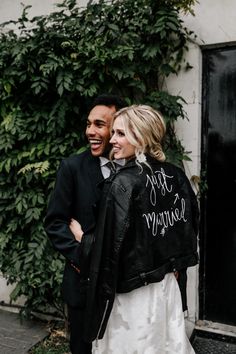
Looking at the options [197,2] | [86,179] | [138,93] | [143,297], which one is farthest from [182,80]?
[143,297]

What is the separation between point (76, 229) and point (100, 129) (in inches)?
26.8

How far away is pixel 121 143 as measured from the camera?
211 cm

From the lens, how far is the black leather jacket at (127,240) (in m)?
1.97

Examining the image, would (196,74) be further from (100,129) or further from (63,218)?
(63,218)

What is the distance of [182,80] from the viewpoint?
397cm

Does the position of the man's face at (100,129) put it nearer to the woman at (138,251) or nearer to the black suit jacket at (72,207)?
the black suit jacket at (72,207)

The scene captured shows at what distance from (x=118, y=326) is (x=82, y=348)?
1.85 feet

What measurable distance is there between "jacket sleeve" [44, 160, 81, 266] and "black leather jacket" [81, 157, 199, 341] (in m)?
0.21

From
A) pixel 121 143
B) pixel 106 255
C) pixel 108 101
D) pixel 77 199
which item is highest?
pixel 108 101

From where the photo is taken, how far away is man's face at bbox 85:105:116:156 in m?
2.53

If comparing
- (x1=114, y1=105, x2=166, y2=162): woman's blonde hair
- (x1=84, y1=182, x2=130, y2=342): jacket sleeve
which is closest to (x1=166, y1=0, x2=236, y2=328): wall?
(x1=114, y1=105, x2=166, y2=162): woman's blonde hair

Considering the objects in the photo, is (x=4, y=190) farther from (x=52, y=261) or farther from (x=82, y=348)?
(x=82, y=348)

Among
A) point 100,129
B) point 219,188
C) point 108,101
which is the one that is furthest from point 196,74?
point 100,129

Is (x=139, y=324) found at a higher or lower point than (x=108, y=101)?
lower
